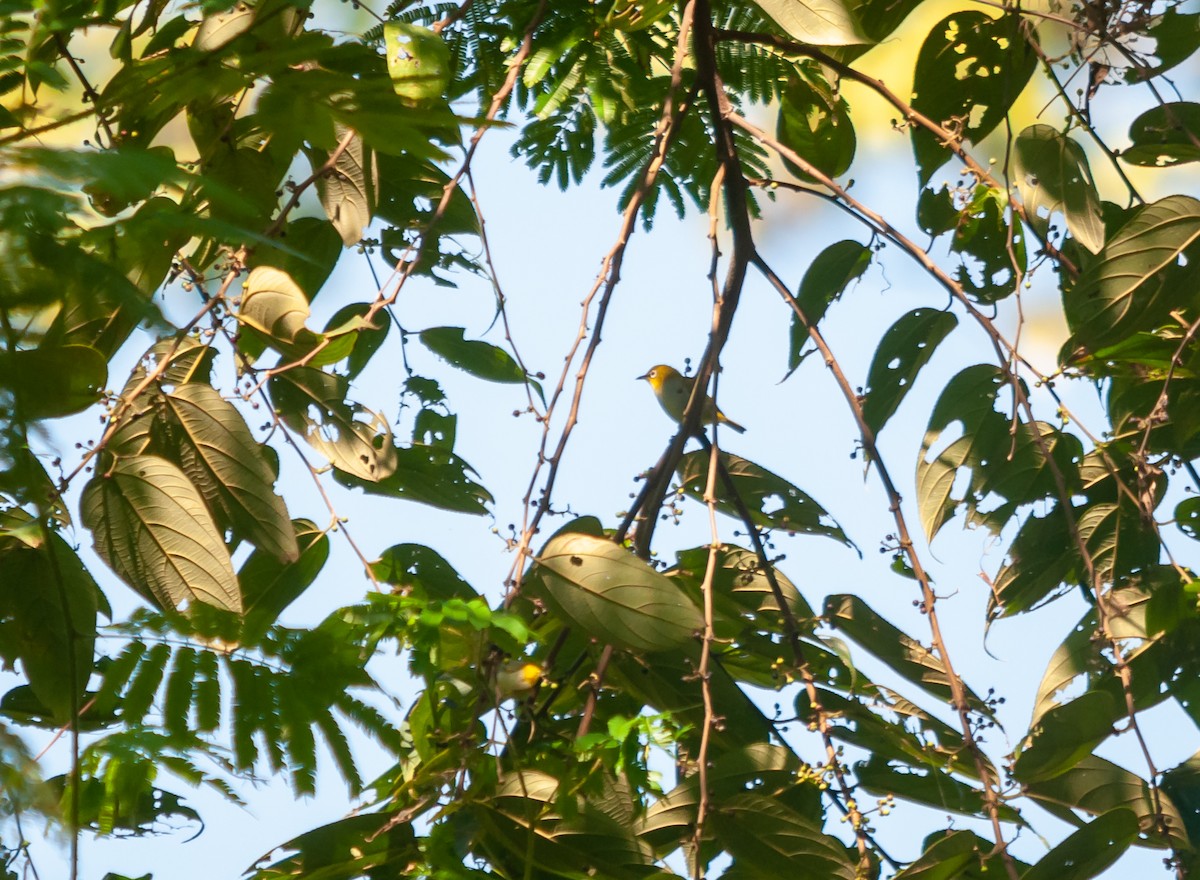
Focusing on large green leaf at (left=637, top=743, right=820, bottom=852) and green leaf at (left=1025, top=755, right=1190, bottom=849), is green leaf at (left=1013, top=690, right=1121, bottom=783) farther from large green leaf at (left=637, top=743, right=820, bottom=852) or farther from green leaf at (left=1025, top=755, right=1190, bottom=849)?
large green leaf at (left=637, top=743, right=820, bottom=852)

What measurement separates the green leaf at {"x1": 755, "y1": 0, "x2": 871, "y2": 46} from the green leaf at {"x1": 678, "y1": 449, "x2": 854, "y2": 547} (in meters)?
0.46

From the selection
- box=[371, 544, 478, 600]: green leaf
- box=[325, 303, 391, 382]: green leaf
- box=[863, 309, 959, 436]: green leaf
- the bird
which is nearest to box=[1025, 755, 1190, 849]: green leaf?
box=[863, 309, 959, 436]: green leaf

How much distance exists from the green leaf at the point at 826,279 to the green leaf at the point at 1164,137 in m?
0.33

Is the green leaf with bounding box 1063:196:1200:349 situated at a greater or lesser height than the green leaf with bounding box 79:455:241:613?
greater

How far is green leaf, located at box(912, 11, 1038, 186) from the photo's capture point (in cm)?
136

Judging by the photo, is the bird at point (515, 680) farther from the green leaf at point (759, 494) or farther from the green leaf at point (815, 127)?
the green leaf at point (815, 127)

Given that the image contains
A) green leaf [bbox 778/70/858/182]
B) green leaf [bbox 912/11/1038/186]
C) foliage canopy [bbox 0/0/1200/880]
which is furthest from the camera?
green leaf [bbox 778/70/858/182]

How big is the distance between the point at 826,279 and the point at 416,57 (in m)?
0.58

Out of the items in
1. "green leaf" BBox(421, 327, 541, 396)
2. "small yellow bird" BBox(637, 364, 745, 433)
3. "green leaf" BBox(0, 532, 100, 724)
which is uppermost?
"small yellow bird" BBox(637, 364, 745, 433)

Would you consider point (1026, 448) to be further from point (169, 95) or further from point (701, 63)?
point (169, 95)

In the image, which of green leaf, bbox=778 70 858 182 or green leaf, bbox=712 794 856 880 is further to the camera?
green leaf, bbox=778 70 858 182

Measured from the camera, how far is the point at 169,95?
30.1 inches

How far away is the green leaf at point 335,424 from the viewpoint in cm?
120

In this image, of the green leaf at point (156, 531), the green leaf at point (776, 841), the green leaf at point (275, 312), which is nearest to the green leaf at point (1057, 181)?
the green leaf at point (776, 841)
